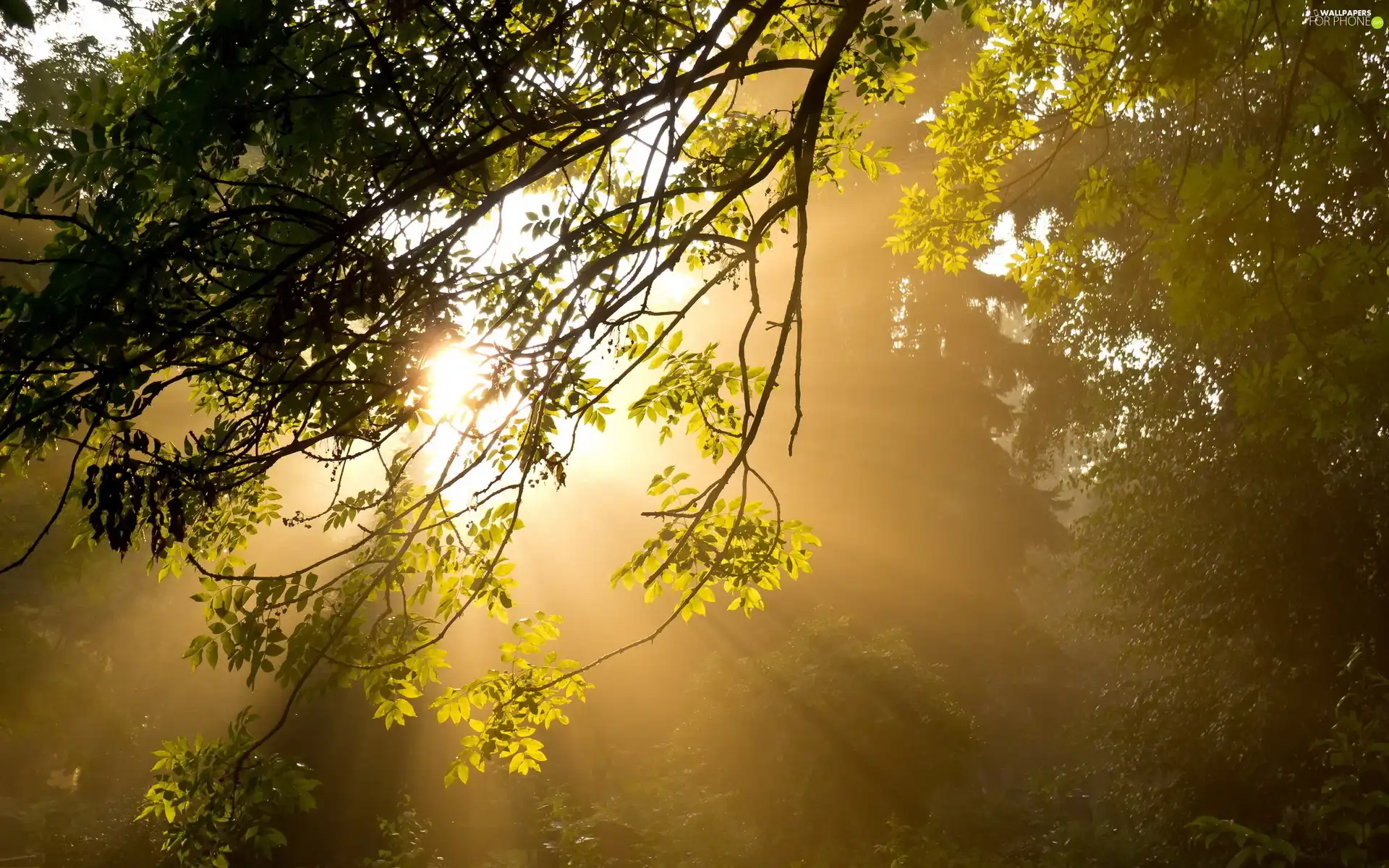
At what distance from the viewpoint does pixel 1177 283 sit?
463 centimetres

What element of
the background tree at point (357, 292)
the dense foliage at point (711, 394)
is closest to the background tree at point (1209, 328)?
the dense foliage at point (711, 394)

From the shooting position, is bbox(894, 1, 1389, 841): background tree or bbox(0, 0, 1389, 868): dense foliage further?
bbox(894, 1, 1389, 841): background tree

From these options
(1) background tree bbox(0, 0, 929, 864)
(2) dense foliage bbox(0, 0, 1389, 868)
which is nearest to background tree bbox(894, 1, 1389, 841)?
(2) dense foliage bbox(0, 0, 1389, 868)

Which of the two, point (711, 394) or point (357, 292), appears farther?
point (711, 394)

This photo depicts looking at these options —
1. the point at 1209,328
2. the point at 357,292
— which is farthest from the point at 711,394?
the point at 1209,328

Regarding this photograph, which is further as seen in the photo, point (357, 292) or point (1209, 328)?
point (1209, 328)

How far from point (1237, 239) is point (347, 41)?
16.0 feet

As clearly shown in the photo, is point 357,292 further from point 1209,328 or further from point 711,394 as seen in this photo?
point 1209,328

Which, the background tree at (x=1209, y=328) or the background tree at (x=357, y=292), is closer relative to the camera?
the background tree at (x=357, y=292)

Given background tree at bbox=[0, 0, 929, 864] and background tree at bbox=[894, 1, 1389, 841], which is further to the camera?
background tree at bbox=[894, 1, 1389, 841]

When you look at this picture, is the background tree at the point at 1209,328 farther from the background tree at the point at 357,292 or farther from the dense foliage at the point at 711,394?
the background tree at the point at 357,292

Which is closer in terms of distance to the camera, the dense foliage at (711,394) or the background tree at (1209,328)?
the dense foliage at (711,394)

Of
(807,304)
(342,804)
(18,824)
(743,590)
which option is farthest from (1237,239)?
(18,824)

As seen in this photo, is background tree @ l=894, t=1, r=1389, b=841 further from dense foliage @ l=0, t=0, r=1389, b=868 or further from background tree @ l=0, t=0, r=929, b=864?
background tree @ l=0, t=0, r=929, b=864
